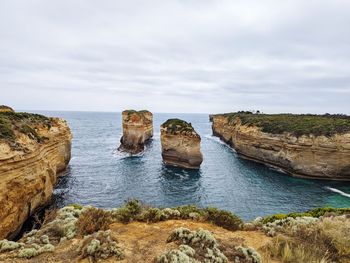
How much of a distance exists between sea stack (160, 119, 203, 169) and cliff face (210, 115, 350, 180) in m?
13.2

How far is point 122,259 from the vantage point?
23.2ft

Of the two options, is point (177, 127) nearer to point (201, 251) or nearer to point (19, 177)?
point (19, 177)

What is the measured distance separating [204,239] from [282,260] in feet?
7.15

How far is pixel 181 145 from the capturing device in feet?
153

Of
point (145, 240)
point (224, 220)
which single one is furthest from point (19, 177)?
point (224, 220)

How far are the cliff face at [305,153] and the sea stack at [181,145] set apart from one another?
1316 centimetres

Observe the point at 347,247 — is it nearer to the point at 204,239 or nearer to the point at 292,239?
the point at 292,239

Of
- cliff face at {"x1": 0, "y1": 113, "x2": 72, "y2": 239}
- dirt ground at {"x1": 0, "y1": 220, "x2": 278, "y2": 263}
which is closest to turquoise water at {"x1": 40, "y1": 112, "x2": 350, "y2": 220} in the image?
cliff face at {"x1": 0, "y1": 113, "x2": 72, "y2": 239}

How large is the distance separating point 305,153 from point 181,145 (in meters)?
20.0

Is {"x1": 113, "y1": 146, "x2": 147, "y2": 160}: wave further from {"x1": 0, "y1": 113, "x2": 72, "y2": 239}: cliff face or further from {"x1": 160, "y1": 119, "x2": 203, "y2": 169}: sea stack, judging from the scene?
{"x1": 0, "y1": 113, "x2": 72, "y2": 239}: cliff face

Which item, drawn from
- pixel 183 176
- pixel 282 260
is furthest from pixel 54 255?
pixel 183 176

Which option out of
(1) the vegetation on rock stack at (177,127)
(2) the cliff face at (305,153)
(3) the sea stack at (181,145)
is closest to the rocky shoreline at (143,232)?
(3) the sea stack at (181,145)

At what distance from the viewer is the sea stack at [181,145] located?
1796 inches

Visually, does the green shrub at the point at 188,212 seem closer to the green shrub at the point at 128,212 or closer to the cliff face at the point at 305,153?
the green shrub at the point at 128,212
